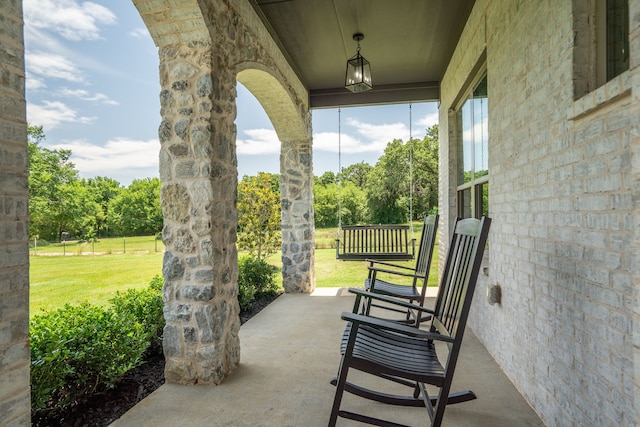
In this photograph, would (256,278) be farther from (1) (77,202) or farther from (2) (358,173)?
(2) (358,173)

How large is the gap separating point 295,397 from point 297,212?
122 inches

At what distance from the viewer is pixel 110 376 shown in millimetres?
2072

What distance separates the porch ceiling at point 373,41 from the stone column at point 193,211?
115 centimetres

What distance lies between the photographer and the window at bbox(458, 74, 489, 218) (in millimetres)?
3172

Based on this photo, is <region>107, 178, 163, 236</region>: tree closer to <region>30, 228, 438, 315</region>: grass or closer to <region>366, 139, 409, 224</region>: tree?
<region>30, 228, 438, 315</region>: grass

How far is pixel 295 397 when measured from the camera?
7.10 feet

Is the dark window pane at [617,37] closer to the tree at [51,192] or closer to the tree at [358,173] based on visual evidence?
the tree at [51,192]

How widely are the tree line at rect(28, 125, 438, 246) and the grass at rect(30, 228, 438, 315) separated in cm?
23

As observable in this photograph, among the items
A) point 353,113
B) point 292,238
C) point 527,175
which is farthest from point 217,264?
point 353,113

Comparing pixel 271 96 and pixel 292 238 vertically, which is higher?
pixel 271 96

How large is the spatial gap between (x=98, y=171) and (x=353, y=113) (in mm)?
6055

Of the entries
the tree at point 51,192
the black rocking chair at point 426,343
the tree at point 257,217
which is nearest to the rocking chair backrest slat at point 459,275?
the black rocking chair at point 426,343

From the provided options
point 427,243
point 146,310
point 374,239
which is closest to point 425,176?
point 374,239

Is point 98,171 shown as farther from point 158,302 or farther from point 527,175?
point 527,175
